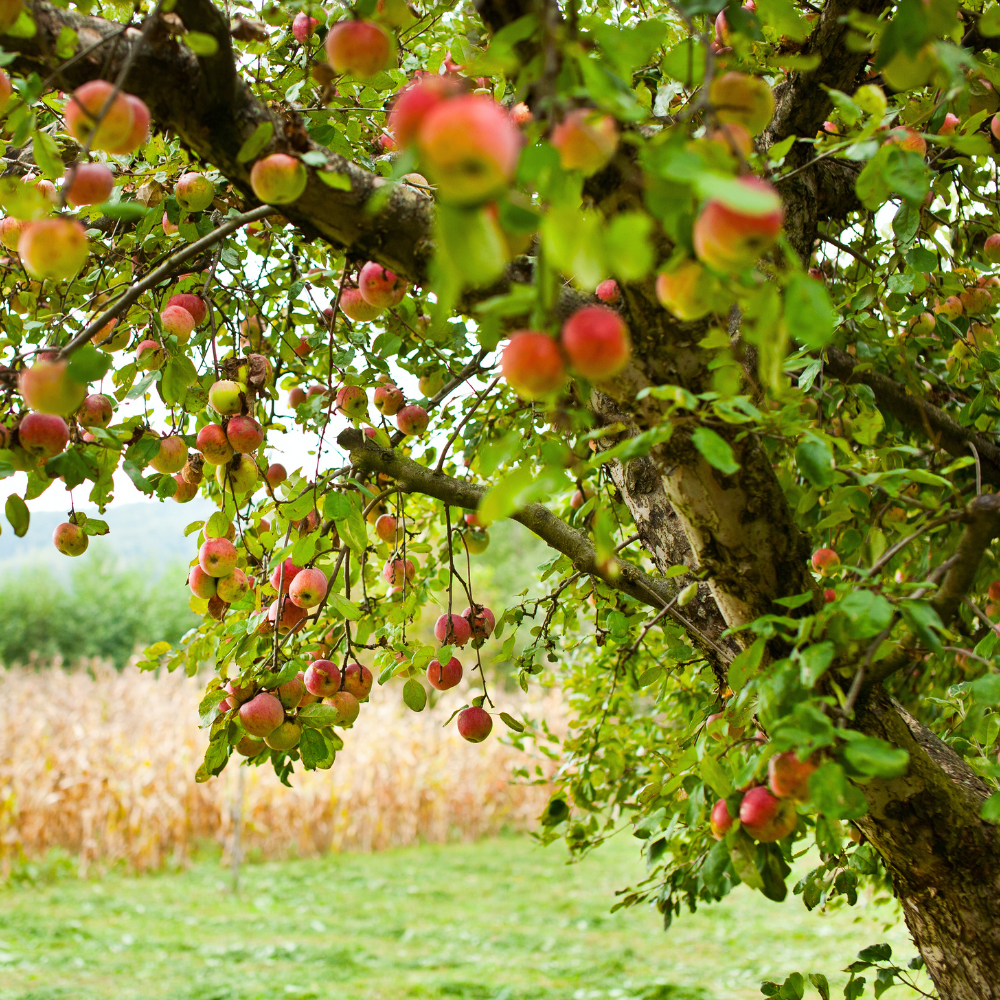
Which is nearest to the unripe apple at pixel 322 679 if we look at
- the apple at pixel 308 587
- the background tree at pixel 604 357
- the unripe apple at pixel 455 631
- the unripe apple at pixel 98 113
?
the background tree at pixel 604 357

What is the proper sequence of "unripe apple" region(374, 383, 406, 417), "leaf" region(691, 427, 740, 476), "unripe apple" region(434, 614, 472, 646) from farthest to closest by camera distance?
1. "unripe apple" region(374, 383, 406, 417)
2. "unripe apple" region(434, 614, 472, 646)
3. "leaf" region(691, 427, 740, 476)

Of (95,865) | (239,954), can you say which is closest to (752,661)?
(239,954)

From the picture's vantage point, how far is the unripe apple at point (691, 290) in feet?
2.20

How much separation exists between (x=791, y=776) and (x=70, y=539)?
128 centimetres

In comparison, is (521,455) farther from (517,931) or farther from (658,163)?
(517,931)

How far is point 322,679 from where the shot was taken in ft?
4.93

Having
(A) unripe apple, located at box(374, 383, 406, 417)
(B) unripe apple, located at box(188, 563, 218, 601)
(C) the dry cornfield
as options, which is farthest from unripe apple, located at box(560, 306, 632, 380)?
(C) the dry cornfield

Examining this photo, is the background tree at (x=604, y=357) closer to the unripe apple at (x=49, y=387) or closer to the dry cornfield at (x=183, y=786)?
the unripe apple at (x=49, y=387)

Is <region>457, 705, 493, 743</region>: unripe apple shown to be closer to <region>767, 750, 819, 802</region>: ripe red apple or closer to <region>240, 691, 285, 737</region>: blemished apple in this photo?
<region>240, 691, 285, 737</region>: blemished apple

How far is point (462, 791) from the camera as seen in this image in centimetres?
790

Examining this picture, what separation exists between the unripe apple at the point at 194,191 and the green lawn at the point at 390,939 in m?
3.02

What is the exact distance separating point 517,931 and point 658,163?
518 centimetres

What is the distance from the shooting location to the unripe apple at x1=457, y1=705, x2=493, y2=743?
65.9 inches

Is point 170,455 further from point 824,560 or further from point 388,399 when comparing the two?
point 824,560
